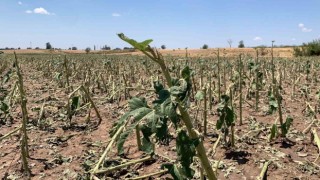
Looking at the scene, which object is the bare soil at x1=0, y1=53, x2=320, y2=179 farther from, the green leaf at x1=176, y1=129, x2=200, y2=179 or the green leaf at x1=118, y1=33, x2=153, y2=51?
the green leaf at x1=118, y1=33, x2=153, y2=51

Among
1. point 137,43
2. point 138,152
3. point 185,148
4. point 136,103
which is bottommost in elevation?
point 138,152

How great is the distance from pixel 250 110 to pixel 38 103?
422cm

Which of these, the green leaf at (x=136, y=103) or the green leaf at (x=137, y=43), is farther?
the green leaf at (x=136, y=103)

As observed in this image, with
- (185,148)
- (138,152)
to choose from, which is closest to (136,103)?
(185,148)

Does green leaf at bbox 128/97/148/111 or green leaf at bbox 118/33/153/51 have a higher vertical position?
green leaf at bbox 118/33/153/51

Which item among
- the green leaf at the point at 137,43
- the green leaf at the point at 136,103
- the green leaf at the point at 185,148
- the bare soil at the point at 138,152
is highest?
the green leaf at the point at 137,43

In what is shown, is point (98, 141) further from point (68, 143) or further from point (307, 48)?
point (307, 48)

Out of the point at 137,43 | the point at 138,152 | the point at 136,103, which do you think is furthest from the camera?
the point at 138,152

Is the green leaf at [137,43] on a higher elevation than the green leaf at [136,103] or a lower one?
higher

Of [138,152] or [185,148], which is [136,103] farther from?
[138,152]

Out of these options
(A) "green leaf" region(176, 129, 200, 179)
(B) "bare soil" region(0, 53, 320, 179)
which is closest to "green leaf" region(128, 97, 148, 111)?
(A) "green leaf" region(176, 129, 200, 179)

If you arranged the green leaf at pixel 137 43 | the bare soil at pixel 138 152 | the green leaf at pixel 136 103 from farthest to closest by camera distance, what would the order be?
the bare soil at pixel 138 152, the green leaf at pixel 136 103, the green leaf at pixel 137 43

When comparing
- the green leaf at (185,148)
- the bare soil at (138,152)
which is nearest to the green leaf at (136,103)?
the green leaf at (185,148)

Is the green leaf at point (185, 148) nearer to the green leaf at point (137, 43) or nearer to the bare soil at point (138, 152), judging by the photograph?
the green leaf at point (137, 43)
